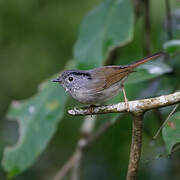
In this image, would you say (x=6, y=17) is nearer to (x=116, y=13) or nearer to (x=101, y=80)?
(x=116, y=13)

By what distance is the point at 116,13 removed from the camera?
4.27m

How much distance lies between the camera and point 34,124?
435 centimetres

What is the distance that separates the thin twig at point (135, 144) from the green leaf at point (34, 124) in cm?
185

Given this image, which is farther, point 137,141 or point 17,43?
point 17,43

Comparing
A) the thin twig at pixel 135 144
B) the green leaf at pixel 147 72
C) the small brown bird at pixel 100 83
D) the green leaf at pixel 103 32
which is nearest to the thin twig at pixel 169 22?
the green leaf at pixel 103 32

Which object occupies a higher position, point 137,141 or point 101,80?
point 101,80

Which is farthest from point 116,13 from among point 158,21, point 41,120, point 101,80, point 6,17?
point 6,17

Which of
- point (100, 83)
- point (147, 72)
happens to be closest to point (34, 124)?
point (100, 83)

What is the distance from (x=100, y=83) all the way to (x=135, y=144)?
4.37 feet

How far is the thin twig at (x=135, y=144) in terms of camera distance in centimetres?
234

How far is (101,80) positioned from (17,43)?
9.32ft

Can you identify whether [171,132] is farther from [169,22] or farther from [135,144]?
[169,22]

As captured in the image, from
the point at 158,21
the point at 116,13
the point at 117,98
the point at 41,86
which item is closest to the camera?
the point at 117,98

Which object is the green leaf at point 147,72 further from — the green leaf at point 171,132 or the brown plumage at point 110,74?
the green leaf at point 171,132
